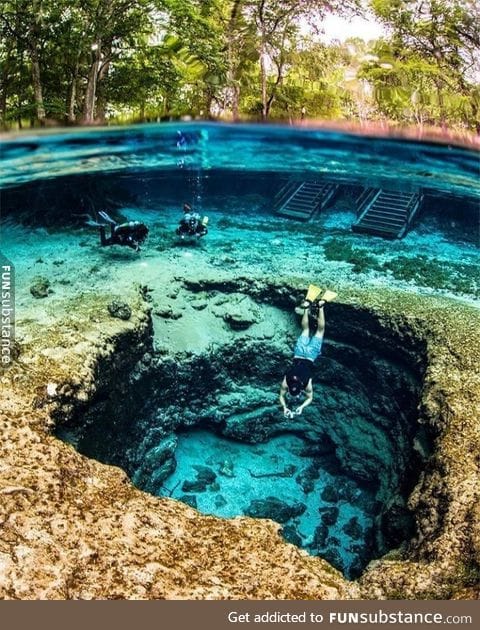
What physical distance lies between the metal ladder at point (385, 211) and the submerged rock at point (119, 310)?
10.8 metres

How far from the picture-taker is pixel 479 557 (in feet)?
15.0

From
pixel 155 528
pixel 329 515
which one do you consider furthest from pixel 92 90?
pixel 329 515

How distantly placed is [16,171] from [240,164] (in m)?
7.40

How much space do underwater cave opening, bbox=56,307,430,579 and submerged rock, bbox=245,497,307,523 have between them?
22mm

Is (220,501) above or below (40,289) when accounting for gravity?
below

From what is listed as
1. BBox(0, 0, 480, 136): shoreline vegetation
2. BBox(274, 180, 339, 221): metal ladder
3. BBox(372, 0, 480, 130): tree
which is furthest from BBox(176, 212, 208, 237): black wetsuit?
BBox(372, 0, 480, 130): tree

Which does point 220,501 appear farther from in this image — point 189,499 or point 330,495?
point 330,495

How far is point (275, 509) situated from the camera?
10.0 meters

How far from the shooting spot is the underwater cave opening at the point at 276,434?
9.54 metres

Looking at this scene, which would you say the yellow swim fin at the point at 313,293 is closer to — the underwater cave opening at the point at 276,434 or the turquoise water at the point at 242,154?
the underwater cave opening at the point at 276,434

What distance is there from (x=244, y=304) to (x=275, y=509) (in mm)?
5187

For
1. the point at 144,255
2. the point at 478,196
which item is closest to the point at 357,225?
the point at 478,196

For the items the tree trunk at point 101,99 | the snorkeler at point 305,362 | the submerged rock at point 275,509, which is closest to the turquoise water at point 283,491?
the submerged rock at point 275,509

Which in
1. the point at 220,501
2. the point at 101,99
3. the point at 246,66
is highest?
the point at 246,66
